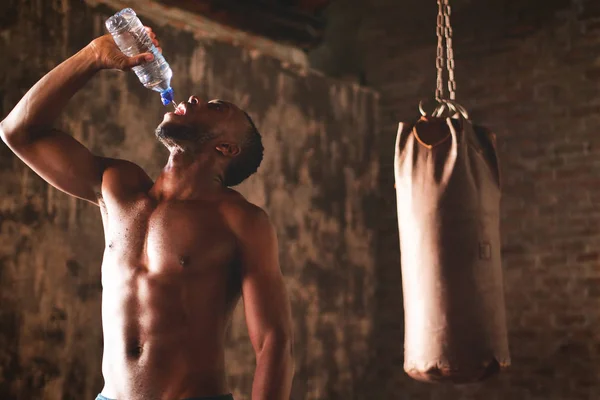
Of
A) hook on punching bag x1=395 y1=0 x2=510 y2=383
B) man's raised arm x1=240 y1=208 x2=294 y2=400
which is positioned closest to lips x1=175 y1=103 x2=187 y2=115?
man's raised arm x1=240 y1=208 x2=294 y2=400

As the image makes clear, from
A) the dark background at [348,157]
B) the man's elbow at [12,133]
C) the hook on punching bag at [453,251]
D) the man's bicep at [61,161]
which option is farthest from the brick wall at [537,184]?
the man's elbow at [12,133]

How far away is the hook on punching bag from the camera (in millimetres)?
2803

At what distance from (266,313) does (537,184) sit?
3.06 metres

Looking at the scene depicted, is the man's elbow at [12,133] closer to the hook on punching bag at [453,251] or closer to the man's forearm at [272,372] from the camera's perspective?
the man's forearm at [272,372]

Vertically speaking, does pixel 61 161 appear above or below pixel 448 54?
below

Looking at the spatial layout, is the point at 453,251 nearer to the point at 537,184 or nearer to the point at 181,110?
the point at 181,110

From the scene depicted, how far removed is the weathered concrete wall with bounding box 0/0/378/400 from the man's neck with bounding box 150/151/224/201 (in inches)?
52.8

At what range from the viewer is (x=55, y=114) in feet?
8.00

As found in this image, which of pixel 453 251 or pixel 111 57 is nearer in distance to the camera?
pixel 111 57

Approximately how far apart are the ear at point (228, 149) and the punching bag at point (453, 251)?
0.66 meters

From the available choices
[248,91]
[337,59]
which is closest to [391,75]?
[337,59]

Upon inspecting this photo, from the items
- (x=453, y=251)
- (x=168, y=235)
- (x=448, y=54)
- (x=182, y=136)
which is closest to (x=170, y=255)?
(x=168, y=235)

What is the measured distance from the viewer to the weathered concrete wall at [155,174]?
3.62 metres

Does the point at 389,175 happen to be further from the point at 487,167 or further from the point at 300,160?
the point at 487,167
